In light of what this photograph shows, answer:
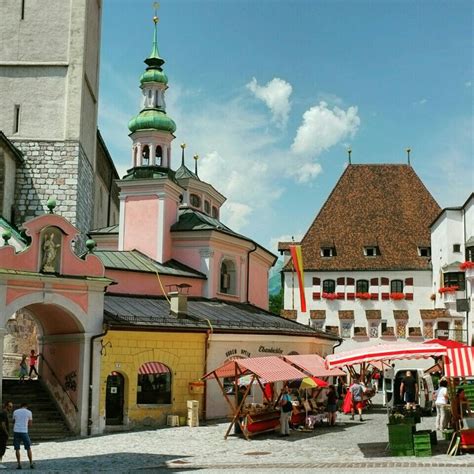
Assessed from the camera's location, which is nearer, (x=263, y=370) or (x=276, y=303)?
(x=263, y=370)

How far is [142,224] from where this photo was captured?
36219mm

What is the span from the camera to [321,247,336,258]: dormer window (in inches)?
2502

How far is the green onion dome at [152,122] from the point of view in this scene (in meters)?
38.5

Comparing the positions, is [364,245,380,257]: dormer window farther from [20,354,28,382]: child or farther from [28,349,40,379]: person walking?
[20,354,28,382]: child

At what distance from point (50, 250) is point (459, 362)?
13060 millimetres

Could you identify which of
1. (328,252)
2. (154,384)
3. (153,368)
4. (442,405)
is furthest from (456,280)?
(442,405)

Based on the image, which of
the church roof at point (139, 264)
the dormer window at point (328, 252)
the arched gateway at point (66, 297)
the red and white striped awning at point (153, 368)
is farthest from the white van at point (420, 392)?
the dormer window at point (328, 252)

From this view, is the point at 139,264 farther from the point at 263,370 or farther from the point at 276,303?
the point at 276,303

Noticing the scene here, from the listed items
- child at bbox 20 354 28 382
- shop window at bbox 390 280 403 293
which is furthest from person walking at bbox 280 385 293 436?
shop window at bbox 390 280 403 293

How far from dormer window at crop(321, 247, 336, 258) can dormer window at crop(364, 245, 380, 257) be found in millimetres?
2535

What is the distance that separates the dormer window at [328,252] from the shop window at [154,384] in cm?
3669

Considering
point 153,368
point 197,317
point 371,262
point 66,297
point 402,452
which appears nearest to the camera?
point 402,452

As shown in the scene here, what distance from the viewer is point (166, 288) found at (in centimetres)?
3362

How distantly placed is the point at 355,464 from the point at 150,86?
2554 centimetres
